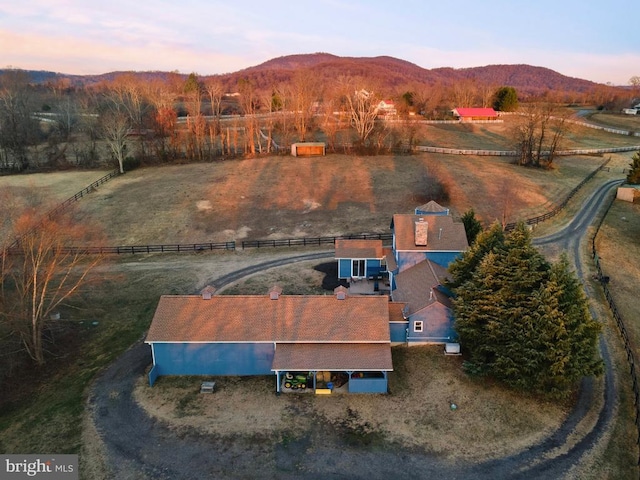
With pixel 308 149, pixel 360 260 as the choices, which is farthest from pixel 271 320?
pixel 308 149

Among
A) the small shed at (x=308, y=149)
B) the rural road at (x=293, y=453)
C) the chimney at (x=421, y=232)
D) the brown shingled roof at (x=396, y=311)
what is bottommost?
the rural road at (x=293, y=453)

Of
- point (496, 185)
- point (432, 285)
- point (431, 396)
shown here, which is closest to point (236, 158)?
point (496, 185)

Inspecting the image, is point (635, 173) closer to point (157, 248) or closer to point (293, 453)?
point (293, 453)

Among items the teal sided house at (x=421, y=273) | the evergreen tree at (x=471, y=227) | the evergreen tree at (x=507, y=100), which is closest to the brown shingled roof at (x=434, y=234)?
the teal sided house at (x=421, y=273)

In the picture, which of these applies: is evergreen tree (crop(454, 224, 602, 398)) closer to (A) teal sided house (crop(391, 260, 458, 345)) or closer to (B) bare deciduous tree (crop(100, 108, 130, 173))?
(A) teal sided house (crop(391, 260, 458, 345))

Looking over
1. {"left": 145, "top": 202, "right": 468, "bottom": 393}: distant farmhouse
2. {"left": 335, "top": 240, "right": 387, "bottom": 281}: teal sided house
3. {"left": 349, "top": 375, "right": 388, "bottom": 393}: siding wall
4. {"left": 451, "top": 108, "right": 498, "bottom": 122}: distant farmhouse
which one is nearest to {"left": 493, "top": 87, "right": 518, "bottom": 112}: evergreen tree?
{"left": 451, "top": 108, "right": 498, "bottom": 122}: distant farmhouse

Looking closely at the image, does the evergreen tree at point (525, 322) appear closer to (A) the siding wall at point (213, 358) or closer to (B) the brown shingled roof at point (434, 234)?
(B) the brown shingled roof at point (434, 234)

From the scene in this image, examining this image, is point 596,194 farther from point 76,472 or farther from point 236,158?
point 76,472
